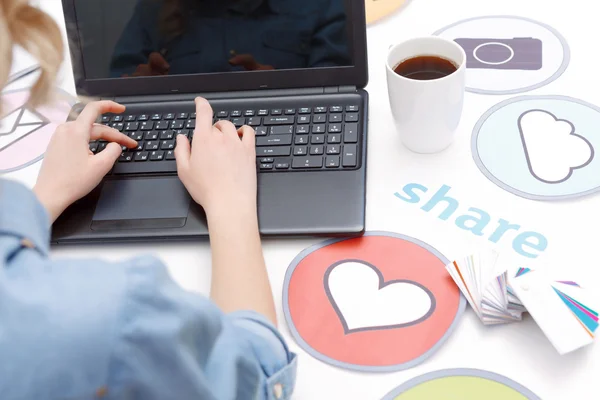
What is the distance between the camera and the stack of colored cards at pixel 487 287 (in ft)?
1.79

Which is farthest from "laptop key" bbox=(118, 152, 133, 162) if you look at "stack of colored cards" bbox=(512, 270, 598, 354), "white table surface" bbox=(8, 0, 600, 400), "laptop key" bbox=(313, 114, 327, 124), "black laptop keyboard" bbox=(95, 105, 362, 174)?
"stack of colored cards" bbox=(512, 270, 598, 354)

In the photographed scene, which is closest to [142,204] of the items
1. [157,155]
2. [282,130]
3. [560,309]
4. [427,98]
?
[157,155]

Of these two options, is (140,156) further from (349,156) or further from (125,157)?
(349,156)

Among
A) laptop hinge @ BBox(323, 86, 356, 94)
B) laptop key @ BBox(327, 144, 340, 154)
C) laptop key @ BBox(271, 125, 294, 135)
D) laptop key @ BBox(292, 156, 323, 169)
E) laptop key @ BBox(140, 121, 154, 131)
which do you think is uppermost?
laptop hinge @ BBox(323, 86, 356, 94)

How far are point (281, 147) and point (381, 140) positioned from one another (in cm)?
12

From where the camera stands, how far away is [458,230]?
25.1 inches

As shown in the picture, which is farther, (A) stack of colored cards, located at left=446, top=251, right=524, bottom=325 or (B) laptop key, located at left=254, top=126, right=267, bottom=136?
(B) laptop key, located at left=254, top=126, right=267, bottom=136

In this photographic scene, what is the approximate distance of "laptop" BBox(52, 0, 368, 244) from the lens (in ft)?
2.19

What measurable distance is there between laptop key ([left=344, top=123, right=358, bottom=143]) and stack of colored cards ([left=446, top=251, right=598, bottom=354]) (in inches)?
7.6

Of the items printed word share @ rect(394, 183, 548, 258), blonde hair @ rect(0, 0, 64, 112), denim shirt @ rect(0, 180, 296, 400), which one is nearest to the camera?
denim shirt @ rect(0, 180, 296, 400)

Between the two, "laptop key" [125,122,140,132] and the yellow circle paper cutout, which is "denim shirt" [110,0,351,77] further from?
the yellow circle paper cutout

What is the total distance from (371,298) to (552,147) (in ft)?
0.93

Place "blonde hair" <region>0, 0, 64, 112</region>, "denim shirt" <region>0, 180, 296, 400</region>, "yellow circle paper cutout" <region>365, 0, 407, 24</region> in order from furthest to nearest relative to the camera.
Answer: "yellow circle paper cutout" <region>365, 0, 407, 24</region> < "blonde hair" <region>0, 0, 64, 112</region> < "denim shirt" <region>0, 180, 296, 400</region>

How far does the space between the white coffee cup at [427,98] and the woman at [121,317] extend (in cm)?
19
